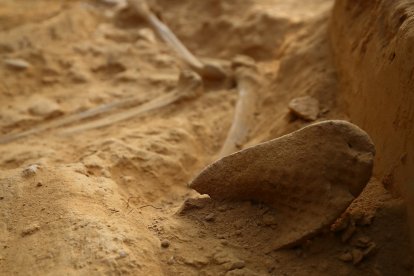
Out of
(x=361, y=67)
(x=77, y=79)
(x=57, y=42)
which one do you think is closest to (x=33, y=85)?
(x=77, y=79)

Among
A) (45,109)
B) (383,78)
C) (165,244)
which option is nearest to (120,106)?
(45,109)

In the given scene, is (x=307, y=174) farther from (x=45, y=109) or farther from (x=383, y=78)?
(x=45, y=109)

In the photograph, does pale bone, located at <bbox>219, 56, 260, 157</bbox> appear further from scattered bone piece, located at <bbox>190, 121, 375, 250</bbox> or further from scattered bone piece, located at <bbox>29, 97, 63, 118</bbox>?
scattered bone piece, located at <bbox>29, 97, 63, 118</bbox>

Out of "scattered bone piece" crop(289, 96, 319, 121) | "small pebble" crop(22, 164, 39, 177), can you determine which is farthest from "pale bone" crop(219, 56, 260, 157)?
"small pebble" crop(22, 164, 39, 177)

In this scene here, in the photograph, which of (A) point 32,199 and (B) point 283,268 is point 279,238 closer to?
(B) point 283,268

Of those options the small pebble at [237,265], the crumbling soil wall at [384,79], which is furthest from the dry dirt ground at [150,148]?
the crumbling soil wall at [384,79]
